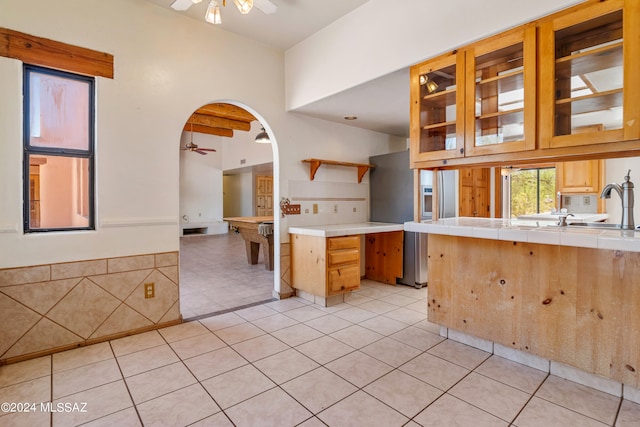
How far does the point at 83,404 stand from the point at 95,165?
5.61 ft

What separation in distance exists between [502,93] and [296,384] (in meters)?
2.37

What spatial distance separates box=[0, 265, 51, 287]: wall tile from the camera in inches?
87.0

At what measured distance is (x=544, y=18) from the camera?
192 centimetres

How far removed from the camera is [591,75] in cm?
187

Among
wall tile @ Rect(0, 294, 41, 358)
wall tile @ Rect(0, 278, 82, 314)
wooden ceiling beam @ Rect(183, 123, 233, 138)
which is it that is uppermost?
wooden ceiling beam @ Rect(183, 123, 233, 138)

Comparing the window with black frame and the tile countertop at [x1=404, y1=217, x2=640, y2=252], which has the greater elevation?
the window with black frame

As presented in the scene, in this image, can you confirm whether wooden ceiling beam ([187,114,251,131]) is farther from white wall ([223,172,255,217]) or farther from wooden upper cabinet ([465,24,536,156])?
wooden upper cabinet ([465,24,536,156])

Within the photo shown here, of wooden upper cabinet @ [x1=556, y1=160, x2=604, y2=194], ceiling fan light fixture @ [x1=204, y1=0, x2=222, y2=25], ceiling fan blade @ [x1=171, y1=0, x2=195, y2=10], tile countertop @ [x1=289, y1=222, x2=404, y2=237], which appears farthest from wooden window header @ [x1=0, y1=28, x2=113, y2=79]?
wooden upper cabinet @ [x1=556, y1=160, x2=604, y2=194]

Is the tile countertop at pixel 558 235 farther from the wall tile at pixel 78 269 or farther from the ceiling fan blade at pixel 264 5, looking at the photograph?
the wall tile at pixel 78 269

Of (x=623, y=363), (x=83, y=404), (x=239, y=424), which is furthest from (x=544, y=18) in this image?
(x=83, y=404)

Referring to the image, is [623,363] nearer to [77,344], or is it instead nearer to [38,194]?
[77,344]

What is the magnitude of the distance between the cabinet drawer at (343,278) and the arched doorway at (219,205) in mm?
701

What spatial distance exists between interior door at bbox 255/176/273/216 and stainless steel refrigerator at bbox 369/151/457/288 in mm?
6504

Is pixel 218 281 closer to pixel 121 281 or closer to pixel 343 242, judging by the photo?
pixel 121 281
